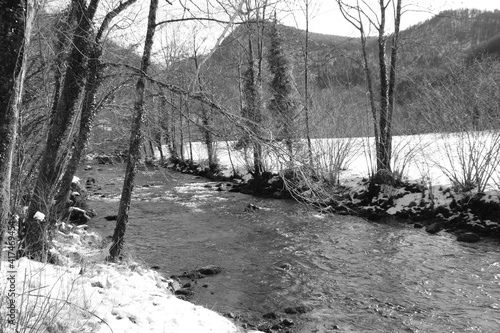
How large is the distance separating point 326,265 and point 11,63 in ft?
27.1

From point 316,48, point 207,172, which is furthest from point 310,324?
point 207,172

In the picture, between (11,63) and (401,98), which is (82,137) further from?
(401,98)

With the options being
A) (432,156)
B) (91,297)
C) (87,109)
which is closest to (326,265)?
(91,297)

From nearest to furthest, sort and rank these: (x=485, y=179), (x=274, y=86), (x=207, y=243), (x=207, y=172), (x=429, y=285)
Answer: (x=429, y=285) → (x=207, y=243) → (x=485, y=179) → (x=207, y=172) → (x=274, y=86)

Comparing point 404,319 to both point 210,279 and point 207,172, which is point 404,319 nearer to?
point 210,279

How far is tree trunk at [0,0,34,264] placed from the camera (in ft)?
9.07

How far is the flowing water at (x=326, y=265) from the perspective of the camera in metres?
6.91

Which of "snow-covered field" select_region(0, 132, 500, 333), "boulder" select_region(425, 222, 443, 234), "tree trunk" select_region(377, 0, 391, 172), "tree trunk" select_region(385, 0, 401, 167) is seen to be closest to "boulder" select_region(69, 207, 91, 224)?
"snow-covered field" select_region(0, 132, 500, 333)

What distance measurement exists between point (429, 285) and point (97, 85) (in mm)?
8003

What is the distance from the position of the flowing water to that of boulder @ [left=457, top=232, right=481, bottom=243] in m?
0.20

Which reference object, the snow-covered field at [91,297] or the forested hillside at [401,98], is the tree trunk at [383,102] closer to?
the forested hillside at [401,98]

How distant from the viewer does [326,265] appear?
945cm

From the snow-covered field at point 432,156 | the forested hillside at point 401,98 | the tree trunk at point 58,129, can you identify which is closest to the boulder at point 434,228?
the snow-covered field at point 432,156

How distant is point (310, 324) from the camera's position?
259 inches
